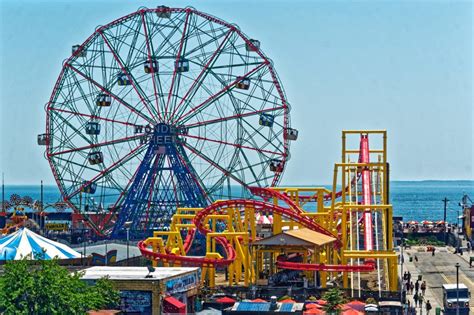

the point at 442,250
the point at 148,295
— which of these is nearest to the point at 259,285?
the point at 148,295

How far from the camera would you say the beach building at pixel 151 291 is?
57969mm

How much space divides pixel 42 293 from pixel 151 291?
19.3ft

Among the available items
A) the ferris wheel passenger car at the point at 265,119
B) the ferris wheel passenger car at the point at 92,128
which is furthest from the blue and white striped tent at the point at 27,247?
the ferris wheel passenger car at the point at 265,119

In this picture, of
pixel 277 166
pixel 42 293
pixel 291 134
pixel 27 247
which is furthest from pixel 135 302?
pixel 291 134

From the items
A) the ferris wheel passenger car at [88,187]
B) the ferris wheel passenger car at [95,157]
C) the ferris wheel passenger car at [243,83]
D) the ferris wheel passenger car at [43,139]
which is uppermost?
the ferris wheel passenger car at [243,83]

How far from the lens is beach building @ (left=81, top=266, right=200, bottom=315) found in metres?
58.0

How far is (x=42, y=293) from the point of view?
53969mm

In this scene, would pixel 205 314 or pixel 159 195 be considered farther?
pixel 159 195

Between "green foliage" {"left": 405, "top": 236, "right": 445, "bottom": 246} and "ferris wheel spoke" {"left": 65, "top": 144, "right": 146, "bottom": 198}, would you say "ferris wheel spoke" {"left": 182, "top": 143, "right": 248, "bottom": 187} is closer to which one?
"ferris wheel spoke" {"left": 65, "top": 144, "right": 146, "bottom": 198}

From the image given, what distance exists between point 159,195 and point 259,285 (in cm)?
3134

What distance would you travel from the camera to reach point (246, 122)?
98.4 m

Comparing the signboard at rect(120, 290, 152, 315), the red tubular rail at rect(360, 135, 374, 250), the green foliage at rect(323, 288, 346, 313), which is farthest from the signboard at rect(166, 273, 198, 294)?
the red tubular rail at rect(360, 135, 374, 250)

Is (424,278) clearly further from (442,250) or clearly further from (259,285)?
(442,250)

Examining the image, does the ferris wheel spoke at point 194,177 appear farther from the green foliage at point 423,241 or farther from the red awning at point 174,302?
the red awning at point 174,302
